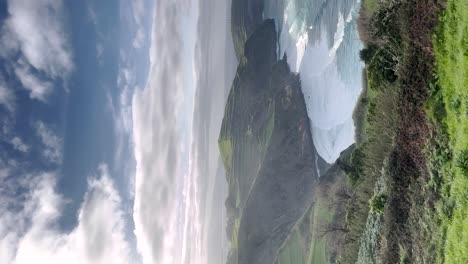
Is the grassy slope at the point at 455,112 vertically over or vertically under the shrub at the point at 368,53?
under

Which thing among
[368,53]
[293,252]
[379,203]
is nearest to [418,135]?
[379,203]

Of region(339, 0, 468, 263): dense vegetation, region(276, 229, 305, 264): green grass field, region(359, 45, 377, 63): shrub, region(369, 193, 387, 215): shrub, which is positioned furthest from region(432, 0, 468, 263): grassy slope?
region(276, 229, 305, 264): green grass field

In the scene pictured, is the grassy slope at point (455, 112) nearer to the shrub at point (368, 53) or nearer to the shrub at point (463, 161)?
the shrub at point (463, 161)

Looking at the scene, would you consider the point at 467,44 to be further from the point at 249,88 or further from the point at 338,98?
the point at 249,88

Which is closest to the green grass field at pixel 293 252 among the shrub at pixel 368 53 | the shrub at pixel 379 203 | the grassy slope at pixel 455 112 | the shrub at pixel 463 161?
the shrub at pixel 368 53

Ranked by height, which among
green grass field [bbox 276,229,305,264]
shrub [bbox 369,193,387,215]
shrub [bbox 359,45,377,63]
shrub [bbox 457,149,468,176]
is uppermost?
shrub [bbox 359,45,377,63]

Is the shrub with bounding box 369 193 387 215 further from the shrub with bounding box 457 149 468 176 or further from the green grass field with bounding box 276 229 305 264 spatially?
the green grass field with bounding box 276 229 305 264

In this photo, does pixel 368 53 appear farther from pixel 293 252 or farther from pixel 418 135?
pixel 293 252

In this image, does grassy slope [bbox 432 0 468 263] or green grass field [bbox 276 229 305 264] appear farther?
green grass field [bbox 276 229 305 264]

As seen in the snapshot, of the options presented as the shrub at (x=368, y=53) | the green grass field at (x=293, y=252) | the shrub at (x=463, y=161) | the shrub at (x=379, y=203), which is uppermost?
the shrub at (x=368, y=53)
